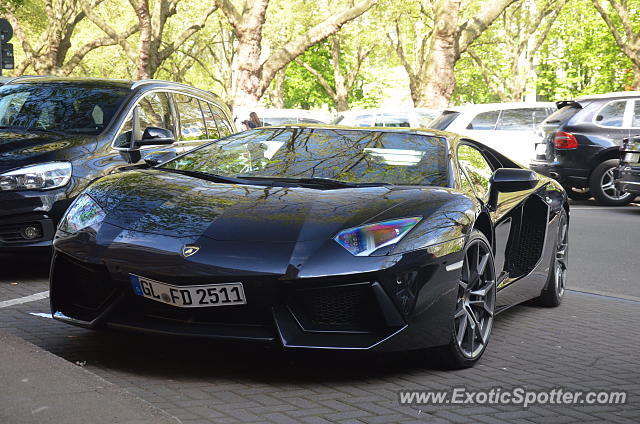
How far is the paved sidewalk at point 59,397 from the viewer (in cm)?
383

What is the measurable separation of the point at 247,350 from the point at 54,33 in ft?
105

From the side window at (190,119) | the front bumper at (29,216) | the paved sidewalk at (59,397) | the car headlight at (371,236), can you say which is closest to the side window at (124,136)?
the front bumper at (29,216)

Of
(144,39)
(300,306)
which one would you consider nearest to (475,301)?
(300,306)

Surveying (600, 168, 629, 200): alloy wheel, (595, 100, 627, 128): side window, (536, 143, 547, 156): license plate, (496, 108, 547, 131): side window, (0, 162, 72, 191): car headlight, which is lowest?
(600, 168, 629, 200): alloy wheel

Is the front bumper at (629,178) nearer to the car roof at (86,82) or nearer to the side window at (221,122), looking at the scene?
the side window at (221,122)

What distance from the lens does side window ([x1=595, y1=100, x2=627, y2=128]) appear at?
1764 centimetres

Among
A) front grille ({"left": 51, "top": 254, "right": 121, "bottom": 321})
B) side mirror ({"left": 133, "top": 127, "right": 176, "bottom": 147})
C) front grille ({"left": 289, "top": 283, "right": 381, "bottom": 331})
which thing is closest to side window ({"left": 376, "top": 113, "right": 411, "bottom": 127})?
side mirror ({"left": 133, "top": 127, "right": 176, "bottom": 147})

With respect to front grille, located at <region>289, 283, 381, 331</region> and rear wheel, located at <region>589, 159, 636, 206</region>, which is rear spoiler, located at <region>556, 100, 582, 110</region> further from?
front grille, located at <region>289, 283, 381, 331</region>

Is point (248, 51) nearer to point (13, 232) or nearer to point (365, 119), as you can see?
point (365, 119)

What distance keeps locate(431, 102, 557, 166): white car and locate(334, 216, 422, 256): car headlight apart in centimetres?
1480

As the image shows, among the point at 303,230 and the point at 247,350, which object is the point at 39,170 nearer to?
the point at 247,350

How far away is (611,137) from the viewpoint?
1758cm

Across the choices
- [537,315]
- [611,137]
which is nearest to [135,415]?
[537,315]

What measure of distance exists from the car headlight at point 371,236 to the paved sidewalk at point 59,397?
1.22 meters
